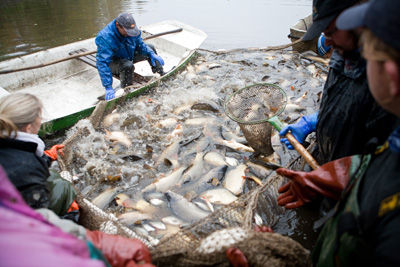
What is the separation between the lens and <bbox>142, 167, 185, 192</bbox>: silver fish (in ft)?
11.6

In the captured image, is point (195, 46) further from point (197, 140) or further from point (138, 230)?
point (138, 230)

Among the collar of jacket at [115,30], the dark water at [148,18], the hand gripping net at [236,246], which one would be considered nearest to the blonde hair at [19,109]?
the hand gripping net at [236,246]

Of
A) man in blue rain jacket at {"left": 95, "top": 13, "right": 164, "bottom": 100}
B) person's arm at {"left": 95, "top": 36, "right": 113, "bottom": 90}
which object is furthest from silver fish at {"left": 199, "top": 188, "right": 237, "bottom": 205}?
person's arm at {"left": 95, "top": 36, "right": 113, "bottom": 90}

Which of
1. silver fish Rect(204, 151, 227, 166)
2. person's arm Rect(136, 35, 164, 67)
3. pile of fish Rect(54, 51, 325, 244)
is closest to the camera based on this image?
pile of fish Rect(54, 51, 325, 244)

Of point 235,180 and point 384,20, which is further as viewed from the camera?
point 235,180

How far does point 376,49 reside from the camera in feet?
3.44

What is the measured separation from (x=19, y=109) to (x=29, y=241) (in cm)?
191

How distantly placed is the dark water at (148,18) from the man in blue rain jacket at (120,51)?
5178 mm

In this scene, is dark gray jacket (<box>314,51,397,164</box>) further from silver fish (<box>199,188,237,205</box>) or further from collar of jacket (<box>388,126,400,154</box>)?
silver fish (<box>199,188,237,205</box>)

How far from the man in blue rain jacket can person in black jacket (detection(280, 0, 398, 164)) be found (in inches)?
172

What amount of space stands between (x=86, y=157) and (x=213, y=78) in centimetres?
385

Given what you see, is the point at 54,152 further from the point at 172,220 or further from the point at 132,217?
the point at 172,220

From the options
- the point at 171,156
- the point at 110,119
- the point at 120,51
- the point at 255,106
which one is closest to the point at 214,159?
the point at 171,156

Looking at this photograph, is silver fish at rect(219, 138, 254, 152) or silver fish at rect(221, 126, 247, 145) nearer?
silver fish at rect(219, 138, 254, 152)
